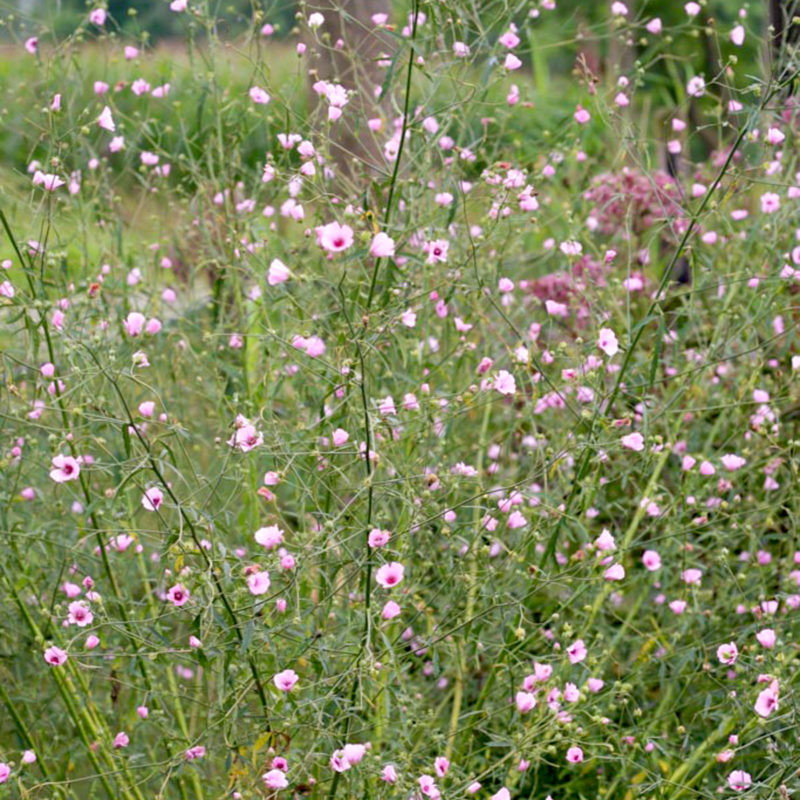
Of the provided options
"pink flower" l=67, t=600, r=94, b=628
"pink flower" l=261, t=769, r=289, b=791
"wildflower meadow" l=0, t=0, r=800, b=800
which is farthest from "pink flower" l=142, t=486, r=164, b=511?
"pink flower" l=261, t=769, r=289, b=791

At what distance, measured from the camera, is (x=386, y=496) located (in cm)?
204

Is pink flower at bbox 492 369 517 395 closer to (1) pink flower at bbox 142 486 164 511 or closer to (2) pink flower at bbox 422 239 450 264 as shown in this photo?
(2) pink flower at bbox 422 239 450 264

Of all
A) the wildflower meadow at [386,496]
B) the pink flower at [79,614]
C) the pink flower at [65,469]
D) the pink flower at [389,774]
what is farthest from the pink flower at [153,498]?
the pink flower at [389,774]

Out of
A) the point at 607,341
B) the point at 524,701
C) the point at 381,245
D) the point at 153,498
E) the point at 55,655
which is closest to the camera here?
the point at 381,245

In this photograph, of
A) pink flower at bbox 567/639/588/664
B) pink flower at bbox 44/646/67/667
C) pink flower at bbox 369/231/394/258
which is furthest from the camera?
pink flower at bbox 567/639/588/664

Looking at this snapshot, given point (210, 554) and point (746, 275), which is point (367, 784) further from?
point (746, 275)

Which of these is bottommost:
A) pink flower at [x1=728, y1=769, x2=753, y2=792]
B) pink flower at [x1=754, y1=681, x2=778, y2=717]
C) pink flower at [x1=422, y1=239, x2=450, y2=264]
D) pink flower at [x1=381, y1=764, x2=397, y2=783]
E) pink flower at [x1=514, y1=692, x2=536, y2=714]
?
pink flower at [x1=728, y1=769, x2=753, y2=792]

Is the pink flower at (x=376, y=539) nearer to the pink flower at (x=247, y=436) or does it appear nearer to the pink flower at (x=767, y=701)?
Result: the pink flower at (x=247, y=436)

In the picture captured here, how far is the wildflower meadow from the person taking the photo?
192 cm

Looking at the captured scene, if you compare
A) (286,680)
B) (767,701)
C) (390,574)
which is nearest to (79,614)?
(286,680)

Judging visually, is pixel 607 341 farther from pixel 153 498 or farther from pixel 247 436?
pixel 153 498

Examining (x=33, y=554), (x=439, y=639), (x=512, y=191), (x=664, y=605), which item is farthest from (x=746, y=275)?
(x=33, y=554)

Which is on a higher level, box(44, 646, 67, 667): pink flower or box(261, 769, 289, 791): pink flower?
box(44, 646, 67, 667): pink flower

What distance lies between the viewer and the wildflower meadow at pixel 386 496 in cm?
192
